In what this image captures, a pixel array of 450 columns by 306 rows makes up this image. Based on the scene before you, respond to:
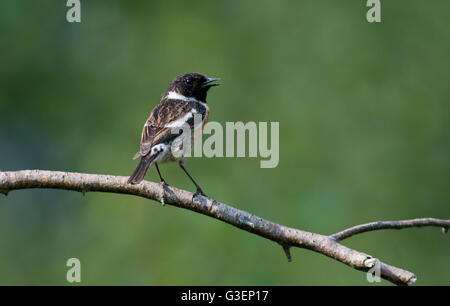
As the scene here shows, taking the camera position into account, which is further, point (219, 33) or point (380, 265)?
point (219, 33)

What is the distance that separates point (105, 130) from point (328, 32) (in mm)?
4709

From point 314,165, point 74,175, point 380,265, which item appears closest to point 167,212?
point 314,165

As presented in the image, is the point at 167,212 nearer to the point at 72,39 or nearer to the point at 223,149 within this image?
the point at 223,149

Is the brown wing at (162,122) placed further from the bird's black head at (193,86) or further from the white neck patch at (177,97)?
the bird's black head at (193,86)

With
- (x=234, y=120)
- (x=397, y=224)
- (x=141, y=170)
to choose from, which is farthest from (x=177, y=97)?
(x=397, y=224)

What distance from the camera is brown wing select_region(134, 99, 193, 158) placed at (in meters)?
5.46

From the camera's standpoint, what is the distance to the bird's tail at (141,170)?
4383 mm

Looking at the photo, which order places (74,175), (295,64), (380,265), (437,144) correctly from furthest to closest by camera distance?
1. (295,64)
2. (437,144)
3. (74,175)
4. (380,265)

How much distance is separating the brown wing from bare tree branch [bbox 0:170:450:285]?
1.04m

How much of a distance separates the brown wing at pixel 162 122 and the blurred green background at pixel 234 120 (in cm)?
204

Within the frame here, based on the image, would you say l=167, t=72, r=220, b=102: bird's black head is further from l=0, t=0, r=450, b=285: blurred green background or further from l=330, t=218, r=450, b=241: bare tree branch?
l=330, t=218, r=450, b=241: bare tree branch

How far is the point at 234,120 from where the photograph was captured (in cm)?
876

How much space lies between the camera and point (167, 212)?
7.99 metres

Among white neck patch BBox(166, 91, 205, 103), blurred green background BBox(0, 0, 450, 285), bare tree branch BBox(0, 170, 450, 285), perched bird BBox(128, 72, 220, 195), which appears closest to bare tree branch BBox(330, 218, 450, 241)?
bare tree branch BBox(0, 170, 450, 285)
